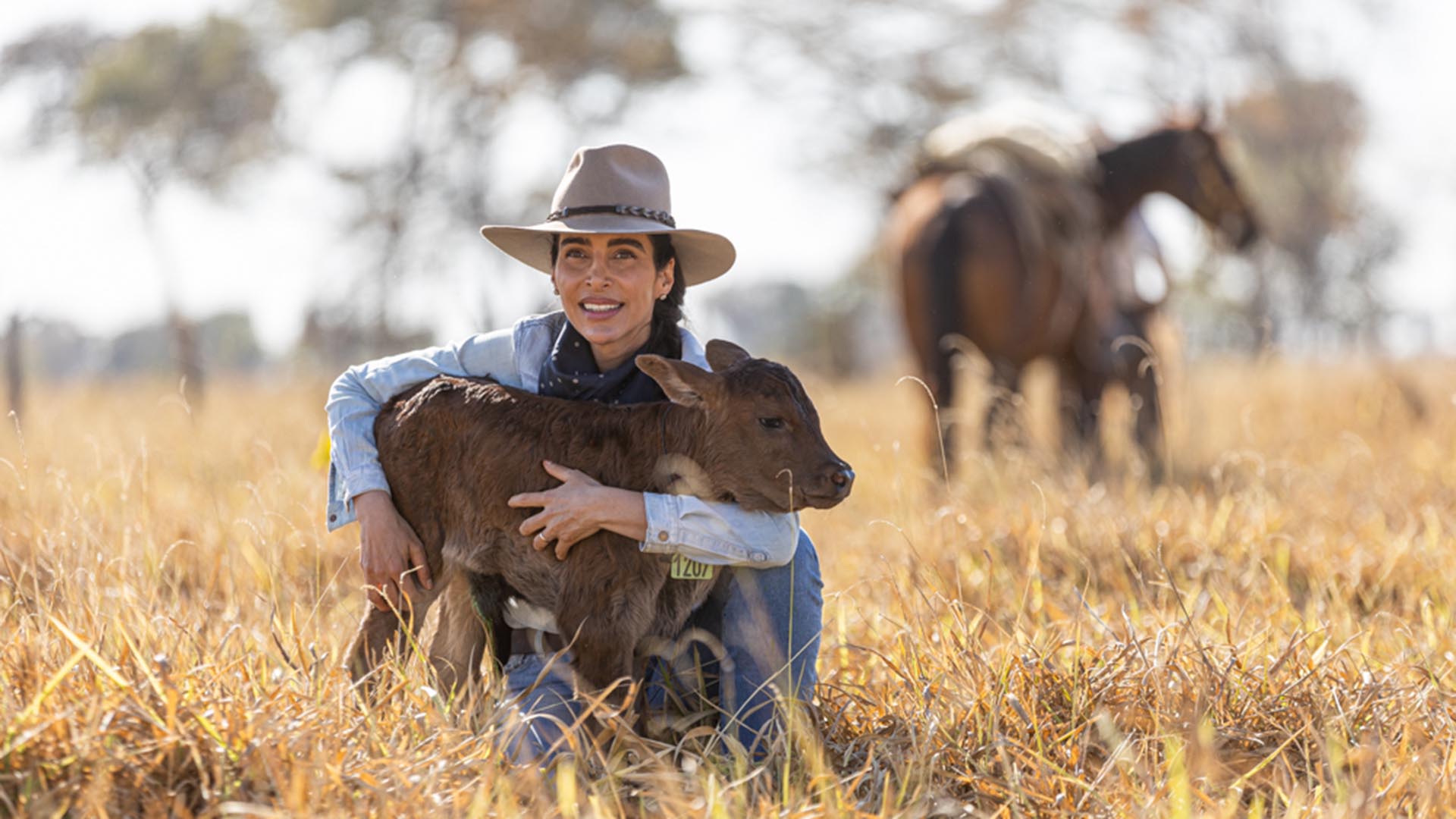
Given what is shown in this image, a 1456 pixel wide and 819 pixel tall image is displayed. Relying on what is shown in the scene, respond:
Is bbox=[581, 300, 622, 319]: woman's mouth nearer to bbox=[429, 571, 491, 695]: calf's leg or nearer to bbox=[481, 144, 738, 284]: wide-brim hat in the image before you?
bbox=[481, 144, 738, 284]: wide-brim hat

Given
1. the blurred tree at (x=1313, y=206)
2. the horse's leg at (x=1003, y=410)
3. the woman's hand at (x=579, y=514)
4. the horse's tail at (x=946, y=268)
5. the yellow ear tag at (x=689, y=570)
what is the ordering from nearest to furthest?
the woman's hand at (x=579, y=514)
the yellow ear tag at (x=689, y=570)
the horse's leg at (x=1003, y=410)
the horse's tail at (x=946, y=268)
the blurred tree at (x=1313, y=206)

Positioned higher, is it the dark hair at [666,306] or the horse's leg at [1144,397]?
the dark hair at [666,306]

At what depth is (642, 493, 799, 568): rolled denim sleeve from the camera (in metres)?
2.83

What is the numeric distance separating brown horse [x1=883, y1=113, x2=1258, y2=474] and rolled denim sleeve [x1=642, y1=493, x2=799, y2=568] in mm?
3520

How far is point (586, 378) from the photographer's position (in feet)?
10.5

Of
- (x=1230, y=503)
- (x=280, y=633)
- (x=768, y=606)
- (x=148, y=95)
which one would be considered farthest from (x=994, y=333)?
(x=148, y=95)

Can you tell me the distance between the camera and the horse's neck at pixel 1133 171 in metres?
8.36

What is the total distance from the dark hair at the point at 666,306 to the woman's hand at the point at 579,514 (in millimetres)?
553

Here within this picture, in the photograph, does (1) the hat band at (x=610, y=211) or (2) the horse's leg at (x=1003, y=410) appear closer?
(1) the hat band at (x=610, y=211)

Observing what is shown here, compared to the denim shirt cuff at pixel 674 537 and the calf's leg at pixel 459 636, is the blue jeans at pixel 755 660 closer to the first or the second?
the calf's leg at pixel 459 636

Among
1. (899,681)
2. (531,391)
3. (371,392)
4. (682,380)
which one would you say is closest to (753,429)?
(682,380)

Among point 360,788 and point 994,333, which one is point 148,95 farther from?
point 360,788

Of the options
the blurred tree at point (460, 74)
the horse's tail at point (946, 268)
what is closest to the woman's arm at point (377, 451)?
the horse's tail at point (946, 268)

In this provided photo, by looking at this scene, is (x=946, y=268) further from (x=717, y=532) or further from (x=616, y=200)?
(x=717, y=532)
